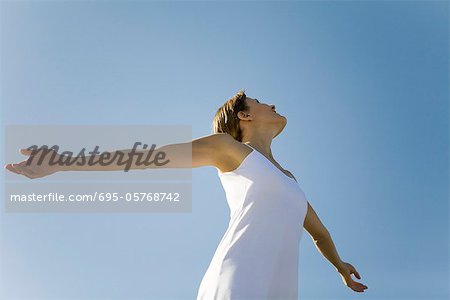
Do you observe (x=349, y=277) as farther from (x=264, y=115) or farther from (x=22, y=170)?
(x=22, y=170)

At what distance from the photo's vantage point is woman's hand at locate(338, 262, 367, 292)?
15.8 feet

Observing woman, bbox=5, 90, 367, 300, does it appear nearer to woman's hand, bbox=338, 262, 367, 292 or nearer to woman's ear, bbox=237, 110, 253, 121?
woman's ear, bbox=237, 110, 253, 121

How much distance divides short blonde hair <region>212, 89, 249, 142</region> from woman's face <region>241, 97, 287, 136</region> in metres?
0.06

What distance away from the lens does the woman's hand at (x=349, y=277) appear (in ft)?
15.8

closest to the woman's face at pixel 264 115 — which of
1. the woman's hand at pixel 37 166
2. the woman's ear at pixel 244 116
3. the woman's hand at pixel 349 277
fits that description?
the woman's ear at pixel 244 116

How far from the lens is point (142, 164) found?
3.30 metres

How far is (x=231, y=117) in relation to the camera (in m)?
4.54

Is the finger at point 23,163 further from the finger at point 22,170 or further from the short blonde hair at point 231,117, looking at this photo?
the short blonde hair at point 231,117

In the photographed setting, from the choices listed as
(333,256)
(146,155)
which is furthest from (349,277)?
(146,155)

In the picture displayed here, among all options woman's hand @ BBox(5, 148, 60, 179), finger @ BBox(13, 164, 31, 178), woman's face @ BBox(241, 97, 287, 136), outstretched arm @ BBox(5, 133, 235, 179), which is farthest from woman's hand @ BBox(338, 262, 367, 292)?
finger @ BBox(13, 164, 31, 178)

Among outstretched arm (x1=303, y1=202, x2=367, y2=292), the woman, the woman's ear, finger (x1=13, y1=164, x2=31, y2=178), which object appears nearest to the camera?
finger (x1=13, y1=164, x2=31, y2=178)

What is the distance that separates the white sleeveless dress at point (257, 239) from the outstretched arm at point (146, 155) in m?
0.26

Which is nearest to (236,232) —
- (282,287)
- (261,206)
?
(261,206)

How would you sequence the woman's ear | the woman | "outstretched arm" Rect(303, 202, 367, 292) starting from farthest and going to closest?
"outstretched arm" Rect(303, 202, 367, 292) → the woman's ear → the woman
